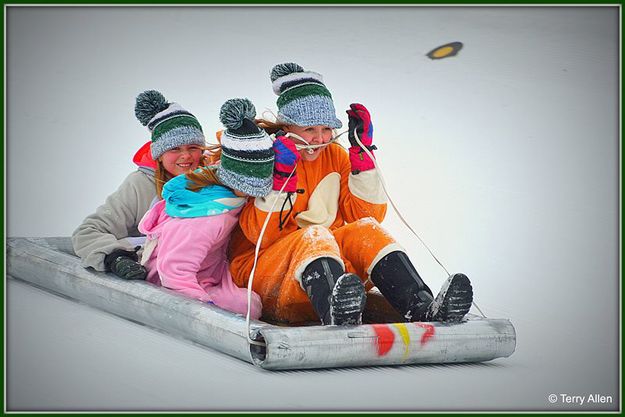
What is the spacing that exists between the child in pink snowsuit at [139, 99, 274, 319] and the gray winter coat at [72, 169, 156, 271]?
0.70ft

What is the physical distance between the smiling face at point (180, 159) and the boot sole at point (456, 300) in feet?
3.64

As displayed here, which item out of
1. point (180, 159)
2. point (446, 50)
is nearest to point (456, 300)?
point (180, 159)

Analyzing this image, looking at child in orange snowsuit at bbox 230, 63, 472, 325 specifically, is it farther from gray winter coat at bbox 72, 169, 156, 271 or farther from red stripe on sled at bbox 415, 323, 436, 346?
gray winter coat at bbox 72, 169, 156, 271

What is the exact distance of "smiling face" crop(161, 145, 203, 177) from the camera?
12.6 ft

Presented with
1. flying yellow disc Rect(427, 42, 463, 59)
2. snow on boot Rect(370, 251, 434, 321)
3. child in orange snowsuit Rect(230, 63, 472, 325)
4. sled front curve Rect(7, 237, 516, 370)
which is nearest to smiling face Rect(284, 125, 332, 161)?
child in orange snowsuit Rect(230, 63, 472, 325)

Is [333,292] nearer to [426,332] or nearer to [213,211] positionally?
[426,332]

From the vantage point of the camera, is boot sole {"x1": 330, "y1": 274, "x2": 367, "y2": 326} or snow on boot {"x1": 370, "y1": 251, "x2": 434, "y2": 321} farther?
snow on boot {"x1": 370, "y1": 251, "x2": 434, "y2": 321}

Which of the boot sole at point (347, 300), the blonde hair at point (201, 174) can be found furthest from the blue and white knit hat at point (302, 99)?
the boot sole at point (347, 300)

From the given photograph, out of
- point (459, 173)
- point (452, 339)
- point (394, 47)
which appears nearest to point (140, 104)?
point (452, 339)

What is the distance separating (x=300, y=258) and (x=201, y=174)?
44cm

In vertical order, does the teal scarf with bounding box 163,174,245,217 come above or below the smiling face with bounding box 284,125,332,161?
below

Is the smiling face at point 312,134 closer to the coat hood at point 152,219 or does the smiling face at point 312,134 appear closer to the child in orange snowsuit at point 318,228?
the child in orange snowsuit at point 318,228

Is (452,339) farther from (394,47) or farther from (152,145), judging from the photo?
(394,47)

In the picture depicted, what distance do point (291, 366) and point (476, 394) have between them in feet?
1.62
